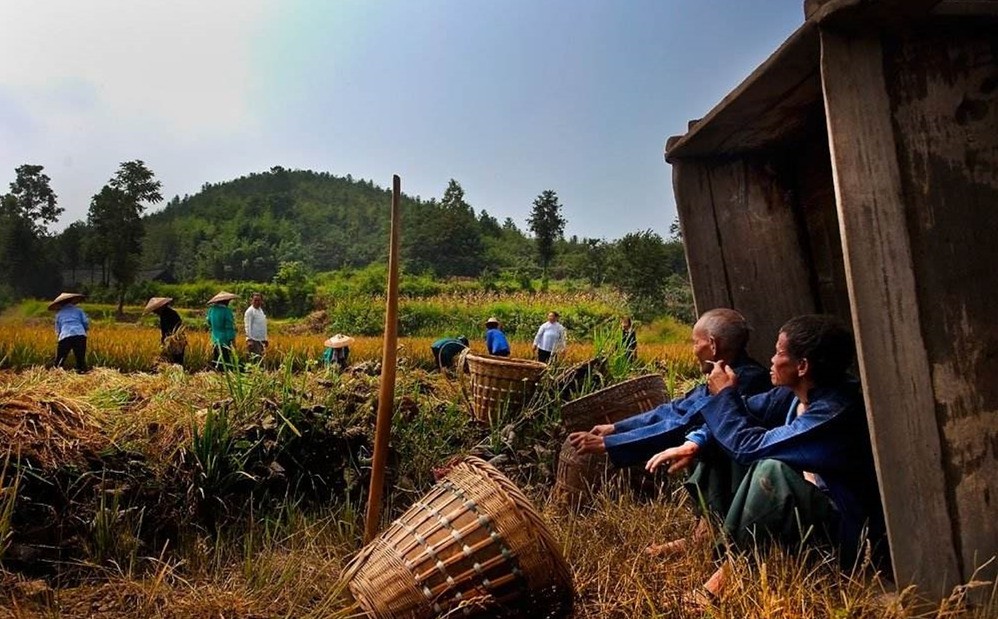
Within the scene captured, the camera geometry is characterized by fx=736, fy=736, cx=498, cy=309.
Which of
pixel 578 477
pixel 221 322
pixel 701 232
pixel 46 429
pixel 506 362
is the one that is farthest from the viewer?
pixel 221 322

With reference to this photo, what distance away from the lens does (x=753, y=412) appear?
3045 mm

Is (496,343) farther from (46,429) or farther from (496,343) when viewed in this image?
(46,429)

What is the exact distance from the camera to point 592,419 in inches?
168

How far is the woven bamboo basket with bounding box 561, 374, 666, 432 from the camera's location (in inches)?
168

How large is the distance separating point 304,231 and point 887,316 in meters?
90.4

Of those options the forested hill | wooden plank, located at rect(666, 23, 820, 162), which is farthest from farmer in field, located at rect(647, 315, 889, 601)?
the forested hill

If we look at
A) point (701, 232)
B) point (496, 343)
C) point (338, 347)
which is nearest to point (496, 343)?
point (496, 343)

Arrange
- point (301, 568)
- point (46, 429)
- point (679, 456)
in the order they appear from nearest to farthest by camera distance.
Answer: point (679, 456) → point (301, 568) → point (46, 429)

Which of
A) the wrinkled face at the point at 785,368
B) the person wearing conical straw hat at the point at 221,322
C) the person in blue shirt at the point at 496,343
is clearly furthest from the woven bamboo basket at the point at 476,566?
the person in blue shirt at the point at 496,343

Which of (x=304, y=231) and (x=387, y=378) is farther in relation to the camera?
(x=304, y=231)

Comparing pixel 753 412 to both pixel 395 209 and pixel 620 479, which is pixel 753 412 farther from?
pixel 395 209

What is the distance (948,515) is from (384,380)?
1.88 m

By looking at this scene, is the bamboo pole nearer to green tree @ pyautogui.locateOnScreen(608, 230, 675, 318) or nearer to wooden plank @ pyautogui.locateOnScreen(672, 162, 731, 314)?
wooden plank @ pyautogui.locateOnScreen(672, 162, 731, 314)

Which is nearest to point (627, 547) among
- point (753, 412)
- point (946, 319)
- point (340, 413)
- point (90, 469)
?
point (753, 412)
